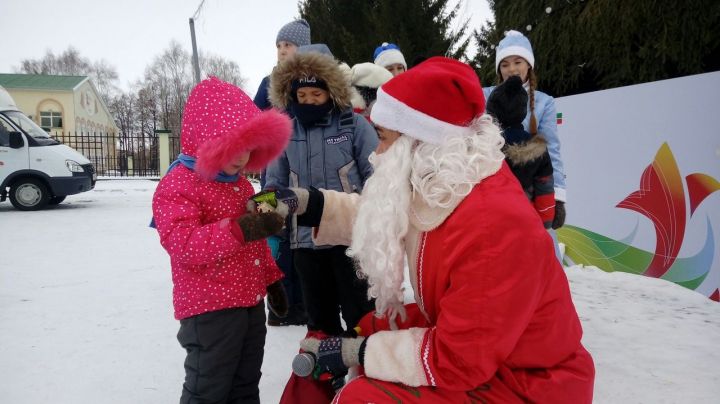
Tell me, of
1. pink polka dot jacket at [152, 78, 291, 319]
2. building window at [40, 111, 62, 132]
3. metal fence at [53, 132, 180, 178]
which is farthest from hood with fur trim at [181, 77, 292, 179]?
building window at [40, 111, 62, 132]

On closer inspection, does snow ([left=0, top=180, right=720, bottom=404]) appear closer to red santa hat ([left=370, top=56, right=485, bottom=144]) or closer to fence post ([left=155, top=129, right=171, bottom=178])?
red santa hat ([left=370, top=56, right=485, bottom=144])

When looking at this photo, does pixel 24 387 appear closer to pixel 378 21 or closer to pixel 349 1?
pixel 378 21

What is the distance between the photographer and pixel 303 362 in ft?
4.57

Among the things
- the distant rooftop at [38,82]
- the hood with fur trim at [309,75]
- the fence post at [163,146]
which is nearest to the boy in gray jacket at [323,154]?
the hood with fur trim at [309,75]

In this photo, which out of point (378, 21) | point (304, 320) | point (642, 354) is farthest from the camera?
point (378, 21)

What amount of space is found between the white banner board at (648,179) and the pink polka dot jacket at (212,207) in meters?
3.46

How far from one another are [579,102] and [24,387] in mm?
4904

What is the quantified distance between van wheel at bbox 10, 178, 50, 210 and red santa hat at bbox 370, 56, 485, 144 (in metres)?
9.81

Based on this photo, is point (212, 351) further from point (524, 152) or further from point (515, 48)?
point (515, 48)

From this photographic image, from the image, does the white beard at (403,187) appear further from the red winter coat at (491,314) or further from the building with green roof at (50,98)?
the building with green roof at (50,98)

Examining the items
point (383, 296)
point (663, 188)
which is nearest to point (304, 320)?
point (383, 296)

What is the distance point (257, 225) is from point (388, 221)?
511 mm

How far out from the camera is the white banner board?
3793mm

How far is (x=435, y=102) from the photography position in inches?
Result: 53.9
